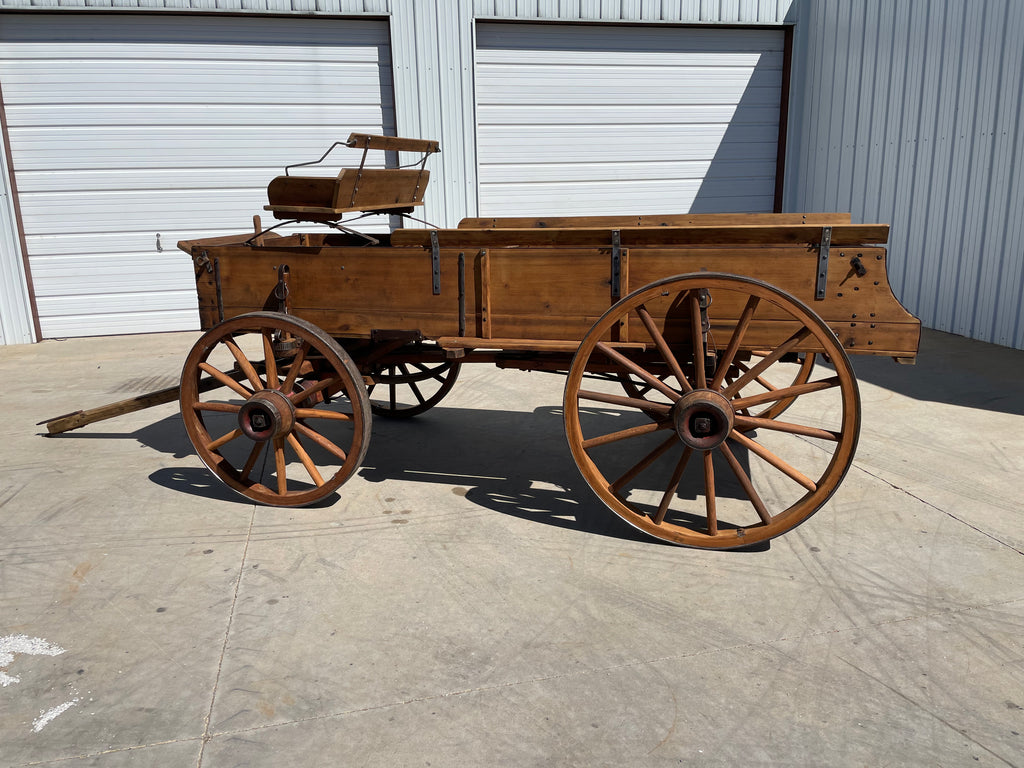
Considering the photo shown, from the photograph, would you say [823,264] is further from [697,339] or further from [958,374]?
[958,374]

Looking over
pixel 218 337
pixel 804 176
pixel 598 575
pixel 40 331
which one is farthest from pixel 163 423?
pixel 804 176

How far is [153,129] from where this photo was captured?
27.9ft

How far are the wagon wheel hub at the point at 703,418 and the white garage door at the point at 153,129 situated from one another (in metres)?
6.66

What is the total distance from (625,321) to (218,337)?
6.38 ft

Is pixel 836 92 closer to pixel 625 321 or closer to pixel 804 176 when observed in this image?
pixel 804 176

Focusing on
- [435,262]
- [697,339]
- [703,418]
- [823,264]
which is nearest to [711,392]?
[703,418]

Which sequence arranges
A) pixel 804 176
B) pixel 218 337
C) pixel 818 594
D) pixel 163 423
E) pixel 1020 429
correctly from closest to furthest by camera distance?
1. pixel 818 594
2. pixel 218 337
3. pixel 1020 429
4. pixel 163 423
5. pixel 804 176

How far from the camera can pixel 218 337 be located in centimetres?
389

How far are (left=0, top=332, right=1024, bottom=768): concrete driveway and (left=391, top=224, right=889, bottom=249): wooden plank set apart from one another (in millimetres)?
1297

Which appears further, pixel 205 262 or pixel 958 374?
pixel 958 374

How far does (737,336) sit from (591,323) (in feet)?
2.10

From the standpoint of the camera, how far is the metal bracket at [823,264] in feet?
10.6

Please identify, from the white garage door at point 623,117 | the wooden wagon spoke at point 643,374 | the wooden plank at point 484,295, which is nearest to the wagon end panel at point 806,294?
the wooden wagon spoke at point 643,374

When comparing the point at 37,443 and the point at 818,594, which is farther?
the point at 37,443
